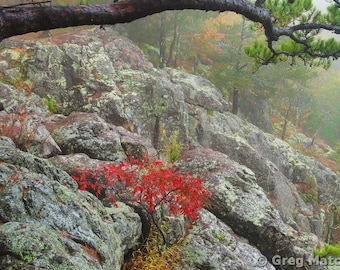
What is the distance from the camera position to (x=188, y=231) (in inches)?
239

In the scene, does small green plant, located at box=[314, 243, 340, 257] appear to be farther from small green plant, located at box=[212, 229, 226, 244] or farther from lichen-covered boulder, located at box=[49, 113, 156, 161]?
lichen-covered boulder, located at box=[49, 113, 156, 161]

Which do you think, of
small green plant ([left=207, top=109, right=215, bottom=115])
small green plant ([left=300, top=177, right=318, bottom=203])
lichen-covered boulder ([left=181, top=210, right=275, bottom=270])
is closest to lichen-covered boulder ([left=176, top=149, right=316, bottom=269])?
lichen-covered boulder ([left=181, top=210, right=275, bottom=270])

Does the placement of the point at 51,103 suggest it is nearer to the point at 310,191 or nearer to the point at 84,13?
the point at 84,13

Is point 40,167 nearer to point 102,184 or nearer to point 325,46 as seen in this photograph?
point 102,184

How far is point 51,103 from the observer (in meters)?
9.83

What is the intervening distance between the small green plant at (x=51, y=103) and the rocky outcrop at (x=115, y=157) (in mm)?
118

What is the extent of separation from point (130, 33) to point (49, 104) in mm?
9417

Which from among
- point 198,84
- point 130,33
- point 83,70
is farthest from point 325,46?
point 130,33

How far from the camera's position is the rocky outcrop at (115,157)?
10.9 feet

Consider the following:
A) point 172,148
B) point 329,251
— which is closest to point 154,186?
point 329,251

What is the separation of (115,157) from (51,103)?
4.05 m

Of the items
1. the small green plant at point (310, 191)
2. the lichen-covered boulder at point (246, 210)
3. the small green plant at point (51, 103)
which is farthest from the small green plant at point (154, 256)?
the small green plant at point (310, 191)

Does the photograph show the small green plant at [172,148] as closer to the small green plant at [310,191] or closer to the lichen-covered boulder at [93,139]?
the lichen-covered boulder at [93,139]

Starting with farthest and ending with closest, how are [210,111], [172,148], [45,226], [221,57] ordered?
[221,57], [210,111], [172,148], [45,226]
